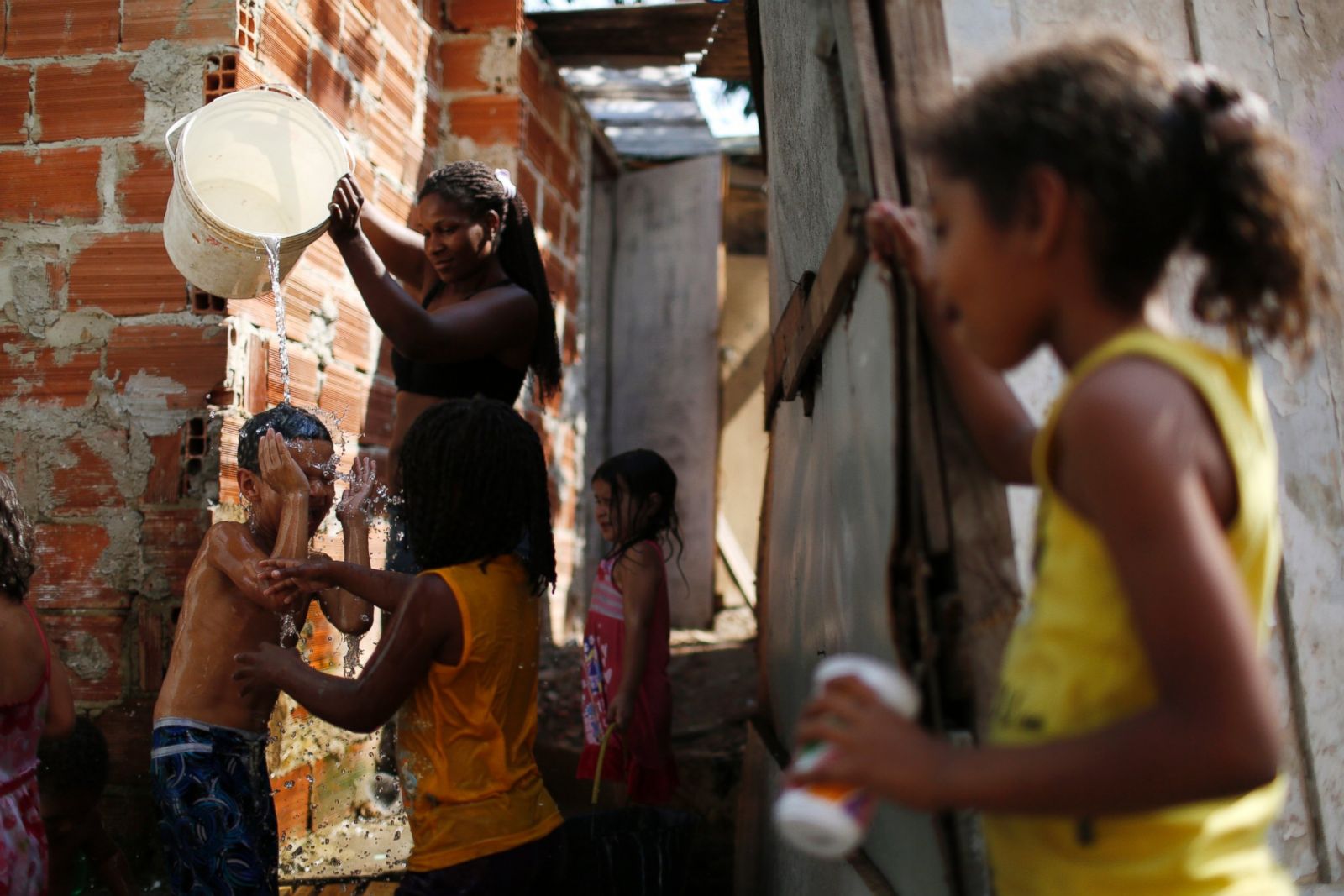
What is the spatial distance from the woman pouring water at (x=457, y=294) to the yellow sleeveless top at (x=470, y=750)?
28.1 inches

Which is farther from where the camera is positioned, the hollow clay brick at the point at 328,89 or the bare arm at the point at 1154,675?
the hollow clay brick at the point at 328,89

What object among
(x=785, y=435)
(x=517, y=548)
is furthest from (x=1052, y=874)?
(x=785, y=435)

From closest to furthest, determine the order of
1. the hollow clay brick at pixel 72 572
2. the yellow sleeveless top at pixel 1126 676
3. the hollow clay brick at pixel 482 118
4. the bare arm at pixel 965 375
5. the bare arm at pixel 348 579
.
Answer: the yellow sleeveless top at pixel 1126 676 → the bare arm at pixel 965 375 → the bare arm at pixel 348 579 → the hollow clay brick at pixel 72 572 → the hollow clay brick at pixel 482 118

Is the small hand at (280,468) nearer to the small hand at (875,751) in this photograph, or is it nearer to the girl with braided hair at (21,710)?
the girl with braided hair at (21,710)

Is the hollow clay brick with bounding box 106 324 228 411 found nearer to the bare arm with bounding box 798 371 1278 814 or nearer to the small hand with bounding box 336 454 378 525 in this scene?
the small hand with bounding box 336 454 378 525

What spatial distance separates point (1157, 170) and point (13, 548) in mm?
2361

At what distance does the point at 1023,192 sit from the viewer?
92 cm

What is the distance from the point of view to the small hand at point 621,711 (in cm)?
286

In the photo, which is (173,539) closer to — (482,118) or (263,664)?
(263,664)

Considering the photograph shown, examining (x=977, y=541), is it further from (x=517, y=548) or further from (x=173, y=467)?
(x=173, y=467)

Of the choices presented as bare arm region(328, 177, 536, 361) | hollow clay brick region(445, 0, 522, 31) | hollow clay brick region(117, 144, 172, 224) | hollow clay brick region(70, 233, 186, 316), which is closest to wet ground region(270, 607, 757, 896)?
bare arm region(328, 177, 536, 361)

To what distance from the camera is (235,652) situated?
2299 millimetres

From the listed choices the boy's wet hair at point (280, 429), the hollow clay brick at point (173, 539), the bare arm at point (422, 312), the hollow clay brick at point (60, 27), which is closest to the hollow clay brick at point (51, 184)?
the hollow clay brick at point (60, 27)

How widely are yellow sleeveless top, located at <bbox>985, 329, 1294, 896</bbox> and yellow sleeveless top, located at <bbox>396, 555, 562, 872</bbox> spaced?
118cm
